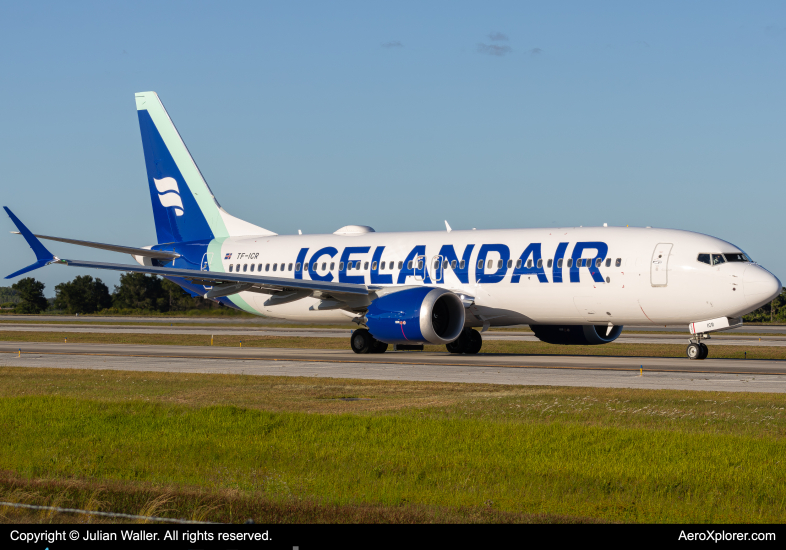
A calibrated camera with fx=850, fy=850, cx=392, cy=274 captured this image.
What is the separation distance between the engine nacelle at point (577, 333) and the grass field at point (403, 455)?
14334mm

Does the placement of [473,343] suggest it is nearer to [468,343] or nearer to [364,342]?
[468,343]

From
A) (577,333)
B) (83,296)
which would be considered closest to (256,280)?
(577,333)

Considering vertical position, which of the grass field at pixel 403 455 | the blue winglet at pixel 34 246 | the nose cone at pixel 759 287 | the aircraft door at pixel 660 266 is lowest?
the grass field at pixel 403 455

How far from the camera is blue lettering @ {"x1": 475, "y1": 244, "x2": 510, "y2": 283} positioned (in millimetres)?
29266

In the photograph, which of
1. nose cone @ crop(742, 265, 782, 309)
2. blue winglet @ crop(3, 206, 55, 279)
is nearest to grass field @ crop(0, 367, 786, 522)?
nose cone @ crop(742, 265, 782, 309)

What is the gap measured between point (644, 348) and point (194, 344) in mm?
19845

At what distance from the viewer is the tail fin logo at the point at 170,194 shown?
3881 centimetres

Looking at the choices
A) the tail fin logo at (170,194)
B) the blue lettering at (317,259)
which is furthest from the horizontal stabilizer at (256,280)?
the tail fin logo at (170,194)

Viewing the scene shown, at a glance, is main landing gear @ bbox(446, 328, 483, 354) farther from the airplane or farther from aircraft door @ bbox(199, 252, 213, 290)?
aircraft door @ bbox(199, 252, 213, 290)

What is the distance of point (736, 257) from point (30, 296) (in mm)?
94085

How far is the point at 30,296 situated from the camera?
102750mm

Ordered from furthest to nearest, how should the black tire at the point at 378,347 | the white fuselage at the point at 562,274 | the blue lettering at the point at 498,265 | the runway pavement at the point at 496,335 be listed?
the runway pavement at the point at 496,335 < the black tire at the point at 378,347 < the blue lettering at the point at 498,265 < the white fuselage at the point at 562,274

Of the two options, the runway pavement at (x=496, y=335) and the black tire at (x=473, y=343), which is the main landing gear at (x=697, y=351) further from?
the runway pavement at (x=496, y=335)
